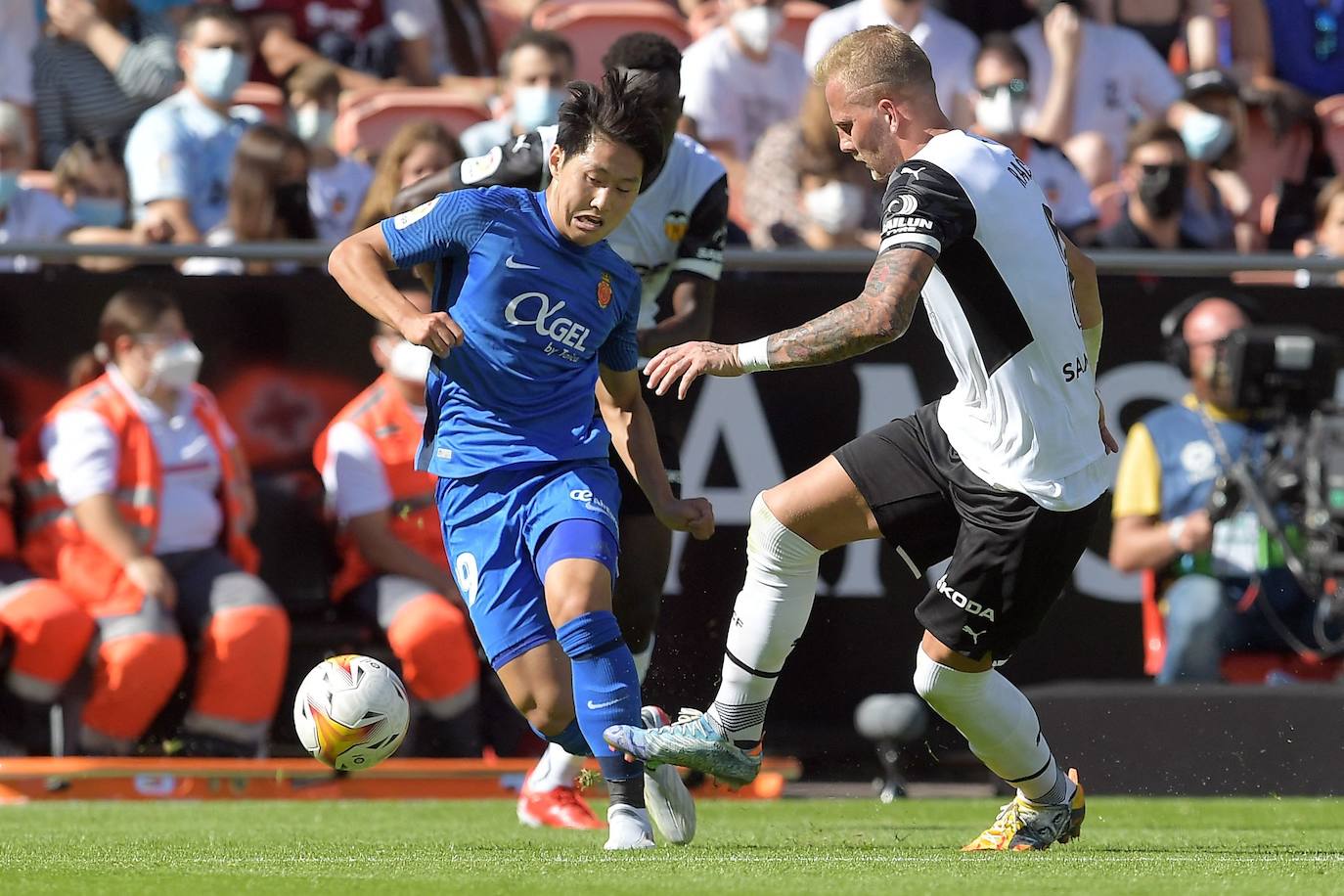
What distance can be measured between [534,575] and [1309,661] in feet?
13.3

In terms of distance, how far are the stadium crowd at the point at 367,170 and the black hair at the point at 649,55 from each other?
481 millimetres

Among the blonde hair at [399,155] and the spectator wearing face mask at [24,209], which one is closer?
the blonde hair at [399,155]

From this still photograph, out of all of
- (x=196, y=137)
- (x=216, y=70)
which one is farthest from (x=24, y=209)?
(x=216, y=70)

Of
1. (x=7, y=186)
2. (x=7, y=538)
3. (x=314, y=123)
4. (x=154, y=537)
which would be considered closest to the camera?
(x=7, y=538)

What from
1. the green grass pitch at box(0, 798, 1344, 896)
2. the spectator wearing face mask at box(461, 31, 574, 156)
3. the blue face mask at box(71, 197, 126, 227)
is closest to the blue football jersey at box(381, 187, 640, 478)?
the green grass pitch at box(0, 798, 1344, 896)

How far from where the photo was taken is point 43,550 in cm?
874

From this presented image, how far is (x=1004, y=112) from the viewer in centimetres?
1076

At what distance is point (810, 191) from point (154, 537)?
12.1ft

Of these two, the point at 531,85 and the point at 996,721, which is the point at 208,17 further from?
the point at 996,721

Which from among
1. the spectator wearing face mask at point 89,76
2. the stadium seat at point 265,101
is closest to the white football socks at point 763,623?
the stadium seat at point 265,101

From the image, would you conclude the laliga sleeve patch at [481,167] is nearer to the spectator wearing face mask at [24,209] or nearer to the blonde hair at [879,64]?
the blonde hair at [879,64]

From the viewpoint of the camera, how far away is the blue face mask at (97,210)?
10.4 meters

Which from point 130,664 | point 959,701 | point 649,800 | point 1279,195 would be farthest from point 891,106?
point 1279,195

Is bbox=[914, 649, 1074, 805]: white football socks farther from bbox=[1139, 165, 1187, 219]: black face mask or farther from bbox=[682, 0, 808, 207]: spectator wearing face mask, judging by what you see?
bbox=[682, 0, 808, 207]: spectator wearing face mask
